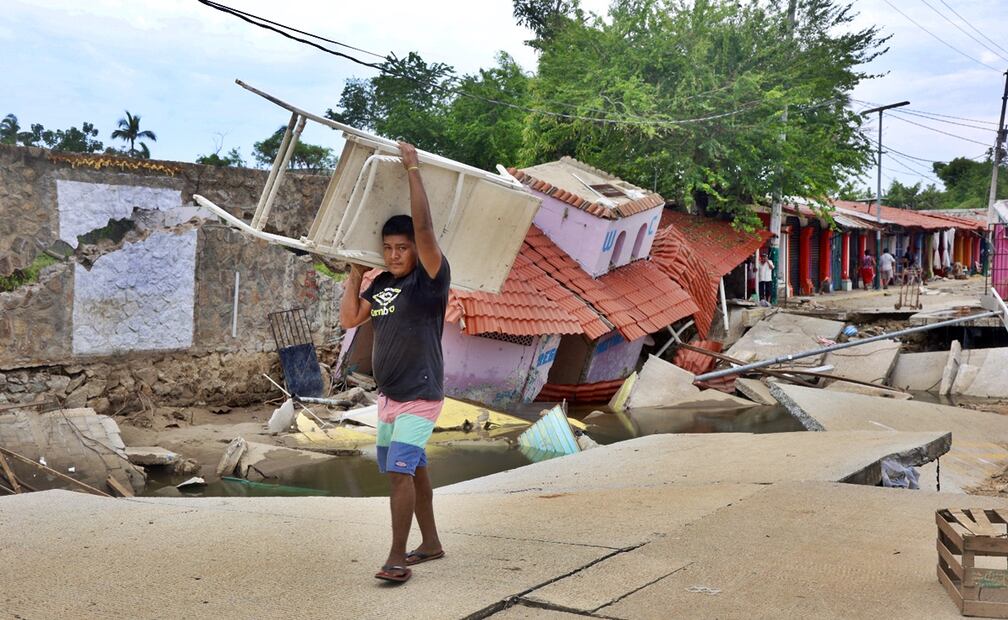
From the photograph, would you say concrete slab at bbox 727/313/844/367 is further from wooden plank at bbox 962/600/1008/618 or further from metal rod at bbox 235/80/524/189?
wooden plank at bbox 962/600/1008/618

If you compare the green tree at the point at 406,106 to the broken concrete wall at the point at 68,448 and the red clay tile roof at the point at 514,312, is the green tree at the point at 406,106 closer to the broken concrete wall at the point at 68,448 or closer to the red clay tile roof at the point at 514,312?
the red clay tile roof at the point at 514,312

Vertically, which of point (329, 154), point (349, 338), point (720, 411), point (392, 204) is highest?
point (329, 154)

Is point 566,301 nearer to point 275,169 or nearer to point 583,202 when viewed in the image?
point 583,202

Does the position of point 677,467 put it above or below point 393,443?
below

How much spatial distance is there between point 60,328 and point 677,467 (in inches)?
320

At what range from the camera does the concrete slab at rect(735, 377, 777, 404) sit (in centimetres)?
1789

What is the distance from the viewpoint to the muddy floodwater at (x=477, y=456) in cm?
994

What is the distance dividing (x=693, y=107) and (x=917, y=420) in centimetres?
1538

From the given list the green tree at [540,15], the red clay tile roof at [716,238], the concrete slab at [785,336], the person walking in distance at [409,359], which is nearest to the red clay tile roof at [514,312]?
the concrete slab at [785,336]

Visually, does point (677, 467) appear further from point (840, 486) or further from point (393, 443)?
point (393, 443)

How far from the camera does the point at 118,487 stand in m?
9.10

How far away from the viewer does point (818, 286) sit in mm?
34625

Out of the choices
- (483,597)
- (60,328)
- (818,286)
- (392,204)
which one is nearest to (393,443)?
(483,597)

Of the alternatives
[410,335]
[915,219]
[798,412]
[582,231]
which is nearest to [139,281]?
[798,412]
